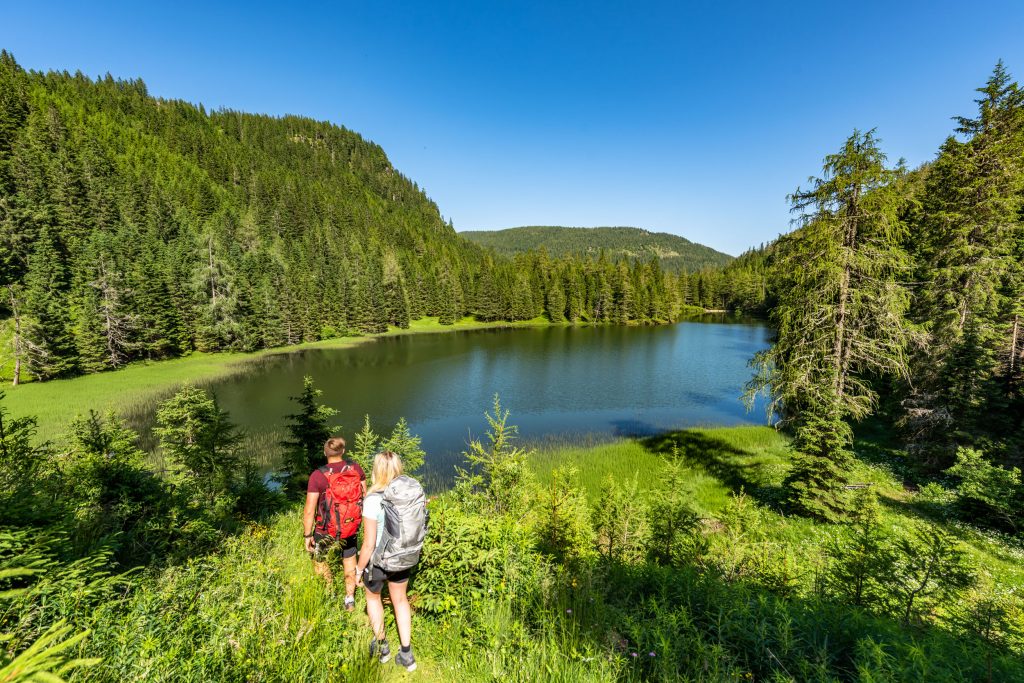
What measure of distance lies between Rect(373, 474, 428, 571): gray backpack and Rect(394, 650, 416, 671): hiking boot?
959 millimetres

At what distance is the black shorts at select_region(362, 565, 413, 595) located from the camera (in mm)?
4645

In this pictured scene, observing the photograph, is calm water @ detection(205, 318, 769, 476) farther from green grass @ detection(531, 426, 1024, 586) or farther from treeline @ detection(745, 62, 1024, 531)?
treeline @ detection(745, 62, 1024, 531)

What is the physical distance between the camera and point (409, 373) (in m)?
41.3

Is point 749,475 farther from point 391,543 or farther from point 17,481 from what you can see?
point 17,481

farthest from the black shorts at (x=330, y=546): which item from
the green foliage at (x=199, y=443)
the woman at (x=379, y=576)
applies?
the green foliage at (x=199, y=443)

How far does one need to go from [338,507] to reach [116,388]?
38458mm

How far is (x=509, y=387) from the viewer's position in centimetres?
3622

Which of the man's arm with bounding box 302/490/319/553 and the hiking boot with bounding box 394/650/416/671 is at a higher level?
the man's arm with bounding box 302/490/319/553

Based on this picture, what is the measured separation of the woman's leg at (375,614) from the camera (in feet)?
15.3

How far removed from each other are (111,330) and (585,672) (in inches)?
2190

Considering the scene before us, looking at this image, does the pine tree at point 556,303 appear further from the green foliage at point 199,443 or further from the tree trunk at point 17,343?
the green foliage at point 199,443

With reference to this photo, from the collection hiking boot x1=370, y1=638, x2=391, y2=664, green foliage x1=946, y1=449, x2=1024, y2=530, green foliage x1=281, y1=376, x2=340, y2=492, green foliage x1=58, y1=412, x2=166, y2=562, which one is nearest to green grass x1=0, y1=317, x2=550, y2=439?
green foliage x1=281, y1=376, x2=340, y2=492

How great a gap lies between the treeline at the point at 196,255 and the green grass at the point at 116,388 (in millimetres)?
2718

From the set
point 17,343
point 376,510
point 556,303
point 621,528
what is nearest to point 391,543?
point 376,510
